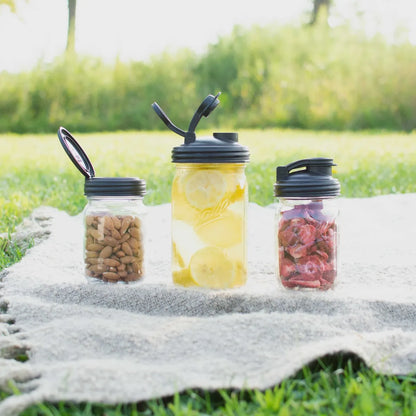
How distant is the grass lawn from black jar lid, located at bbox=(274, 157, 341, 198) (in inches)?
18.6

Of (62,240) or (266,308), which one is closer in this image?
(266,308)

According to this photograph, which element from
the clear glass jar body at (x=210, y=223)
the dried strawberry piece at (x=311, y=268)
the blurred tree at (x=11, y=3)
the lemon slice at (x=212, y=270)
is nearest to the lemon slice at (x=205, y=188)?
the clear glass jar body at (x=210, y=223)

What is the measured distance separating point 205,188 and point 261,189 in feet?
7.01

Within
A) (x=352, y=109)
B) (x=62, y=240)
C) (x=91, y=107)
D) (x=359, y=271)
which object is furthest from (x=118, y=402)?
(x=91, y=107)

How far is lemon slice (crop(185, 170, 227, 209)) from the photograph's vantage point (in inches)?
64.2

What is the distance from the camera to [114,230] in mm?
1681

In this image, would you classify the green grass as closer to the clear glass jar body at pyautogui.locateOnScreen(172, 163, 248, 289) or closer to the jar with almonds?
the clear glass jar body at pyautogui.locateOnScreen(172, 163, 248, 289)

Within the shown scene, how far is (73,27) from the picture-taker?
13602 millimetres

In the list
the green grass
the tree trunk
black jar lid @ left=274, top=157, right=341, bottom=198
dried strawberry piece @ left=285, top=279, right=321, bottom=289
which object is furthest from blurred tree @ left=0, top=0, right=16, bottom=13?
the green grass

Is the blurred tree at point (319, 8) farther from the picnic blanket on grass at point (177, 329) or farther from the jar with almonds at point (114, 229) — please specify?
the jar with almonds at point (114, 229)

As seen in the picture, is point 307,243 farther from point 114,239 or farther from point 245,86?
point 245,86

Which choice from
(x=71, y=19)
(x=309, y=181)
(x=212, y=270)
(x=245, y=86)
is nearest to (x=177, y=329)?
(x=212, y=270)

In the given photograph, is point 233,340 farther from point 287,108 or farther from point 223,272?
point 287,108

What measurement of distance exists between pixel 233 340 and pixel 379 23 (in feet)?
36.7
